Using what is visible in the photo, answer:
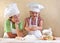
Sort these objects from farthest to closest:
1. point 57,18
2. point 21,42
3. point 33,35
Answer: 1. point 57,18
2. point 33,35
3. point 21,42

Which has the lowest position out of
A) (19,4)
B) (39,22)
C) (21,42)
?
(21,42)

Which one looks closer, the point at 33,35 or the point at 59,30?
the point at 33,35

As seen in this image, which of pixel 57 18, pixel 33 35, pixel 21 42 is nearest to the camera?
pixel 21 42

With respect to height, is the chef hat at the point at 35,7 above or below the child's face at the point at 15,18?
above

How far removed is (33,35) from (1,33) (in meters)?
0.32

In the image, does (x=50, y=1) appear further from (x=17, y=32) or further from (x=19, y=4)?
(x=17, y=32)

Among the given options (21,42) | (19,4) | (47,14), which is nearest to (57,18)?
(47,14)

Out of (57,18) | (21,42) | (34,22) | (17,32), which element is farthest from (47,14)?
(21,42)

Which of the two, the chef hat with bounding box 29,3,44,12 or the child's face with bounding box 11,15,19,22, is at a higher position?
the chef hat with bounding box 29,3,44,12

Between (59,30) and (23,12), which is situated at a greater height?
(23,12)

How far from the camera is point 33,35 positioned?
3.82ft

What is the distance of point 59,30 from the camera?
1351mm

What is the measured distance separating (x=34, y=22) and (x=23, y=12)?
18cm

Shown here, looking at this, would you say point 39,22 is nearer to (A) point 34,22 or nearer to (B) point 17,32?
(A) point 34,22
